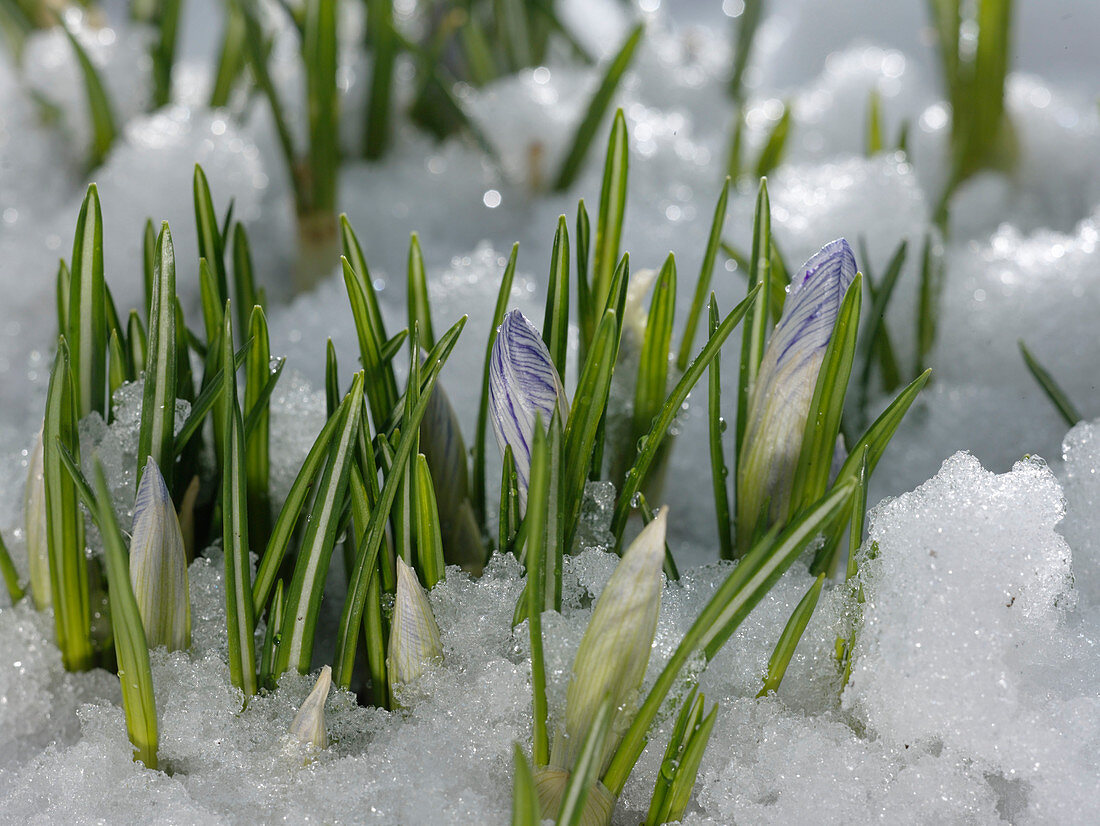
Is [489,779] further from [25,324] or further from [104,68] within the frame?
[104,68]

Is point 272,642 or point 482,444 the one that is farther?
point 482,444

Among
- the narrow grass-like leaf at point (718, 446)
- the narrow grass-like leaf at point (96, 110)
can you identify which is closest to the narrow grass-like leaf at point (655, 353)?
the narrow grass-like leaf at point (718, 446)

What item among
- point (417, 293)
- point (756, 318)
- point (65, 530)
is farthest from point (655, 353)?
point (65, 530)

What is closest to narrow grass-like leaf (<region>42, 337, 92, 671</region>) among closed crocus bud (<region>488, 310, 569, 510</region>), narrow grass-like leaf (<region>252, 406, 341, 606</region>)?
narrow grass-like leaf (<region>252, 406, 341, 606</region>)

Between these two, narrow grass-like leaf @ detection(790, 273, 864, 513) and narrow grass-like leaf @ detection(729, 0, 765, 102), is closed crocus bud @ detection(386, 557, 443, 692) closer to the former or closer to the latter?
narrow grass-like leaf @ detection(790, 273, 864, 513)

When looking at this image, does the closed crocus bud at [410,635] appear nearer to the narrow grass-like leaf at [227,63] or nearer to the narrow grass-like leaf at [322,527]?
the narrow grass-like leaf at [322,527]

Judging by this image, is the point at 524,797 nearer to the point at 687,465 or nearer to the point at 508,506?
the point at 508,506

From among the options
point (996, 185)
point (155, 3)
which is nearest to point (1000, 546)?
point (996, 185)
